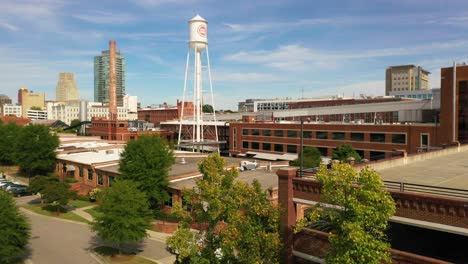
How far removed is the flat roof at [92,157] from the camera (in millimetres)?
58156

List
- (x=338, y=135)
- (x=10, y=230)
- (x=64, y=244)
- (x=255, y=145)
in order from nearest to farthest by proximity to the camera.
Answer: (x=10, y=230)
(x=64, y=244)
(x=338, y=135)
(x=255, y=145)

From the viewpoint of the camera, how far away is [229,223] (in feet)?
57.1

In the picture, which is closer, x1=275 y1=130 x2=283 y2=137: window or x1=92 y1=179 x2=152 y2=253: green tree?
x1=92 y1=179 x2=152 y2=253: green tree

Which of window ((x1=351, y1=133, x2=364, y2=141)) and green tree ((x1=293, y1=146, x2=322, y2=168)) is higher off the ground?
window ((x1=351, y1=133, x2=364, y2=141))

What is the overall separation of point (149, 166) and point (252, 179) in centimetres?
1071

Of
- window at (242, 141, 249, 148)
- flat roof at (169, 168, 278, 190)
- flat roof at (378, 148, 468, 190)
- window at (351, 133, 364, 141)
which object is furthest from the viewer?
window at (242, 141, 249, 148)

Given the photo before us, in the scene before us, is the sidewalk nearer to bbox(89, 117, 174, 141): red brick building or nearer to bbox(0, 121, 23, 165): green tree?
bbox(0, 121, 23, 165): green tree

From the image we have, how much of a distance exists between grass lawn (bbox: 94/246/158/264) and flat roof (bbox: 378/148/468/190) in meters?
18.3

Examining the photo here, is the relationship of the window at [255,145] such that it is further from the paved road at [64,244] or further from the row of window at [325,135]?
the paved road at [64,244]

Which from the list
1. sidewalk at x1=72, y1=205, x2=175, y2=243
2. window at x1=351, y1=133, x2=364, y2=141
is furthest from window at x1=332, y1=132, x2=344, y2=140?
sidewalk at x1=72, y1=205, x2=175, y2=243

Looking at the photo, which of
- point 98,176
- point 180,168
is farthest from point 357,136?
point 98,176

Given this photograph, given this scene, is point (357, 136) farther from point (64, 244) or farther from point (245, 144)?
point (64, 244)

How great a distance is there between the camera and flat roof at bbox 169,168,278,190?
38.8 meters

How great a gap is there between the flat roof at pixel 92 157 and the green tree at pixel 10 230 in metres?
29.1
